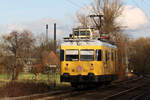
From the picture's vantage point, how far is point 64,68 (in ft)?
66.1

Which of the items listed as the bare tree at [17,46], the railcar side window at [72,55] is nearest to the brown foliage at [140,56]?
the bare tree at [17,46]

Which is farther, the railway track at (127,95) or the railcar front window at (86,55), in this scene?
the railcar front window at (86,55)

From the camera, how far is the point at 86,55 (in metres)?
20.1

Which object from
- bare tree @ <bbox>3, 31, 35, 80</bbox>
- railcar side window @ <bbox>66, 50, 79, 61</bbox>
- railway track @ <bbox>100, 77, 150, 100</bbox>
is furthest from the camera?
bare tree @ <bbox>3, 31, 35, 80</bbox>

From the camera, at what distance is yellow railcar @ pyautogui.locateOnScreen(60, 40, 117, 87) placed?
19.8 m

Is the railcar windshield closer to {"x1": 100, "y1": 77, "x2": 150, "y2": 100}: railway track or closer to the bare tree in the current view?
{"x1": 100, "y1": 77, "x2": 150, "y2": 100}: railway track

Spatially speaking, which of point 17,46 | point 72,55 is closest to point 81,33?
point 72,55

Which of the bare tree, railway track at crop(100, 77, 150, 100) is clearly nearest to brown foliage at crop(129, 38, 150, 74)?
the bare tree

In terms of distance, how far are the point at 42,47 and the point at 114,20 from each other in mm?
30864

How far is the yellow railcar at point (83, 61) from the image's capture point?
19.8 meters

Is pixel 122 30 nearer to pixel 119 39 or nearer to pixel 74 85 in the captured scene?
pixel 119 39

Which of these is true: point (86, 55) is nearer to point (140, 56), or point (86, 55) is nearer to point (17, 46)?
point (17, 46)

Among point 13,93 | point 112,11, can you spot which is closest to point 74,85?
point 13,93

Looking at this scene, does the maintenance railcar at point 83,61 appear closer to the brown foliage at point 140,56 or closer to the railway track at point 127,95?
the railway track at point 127,95
